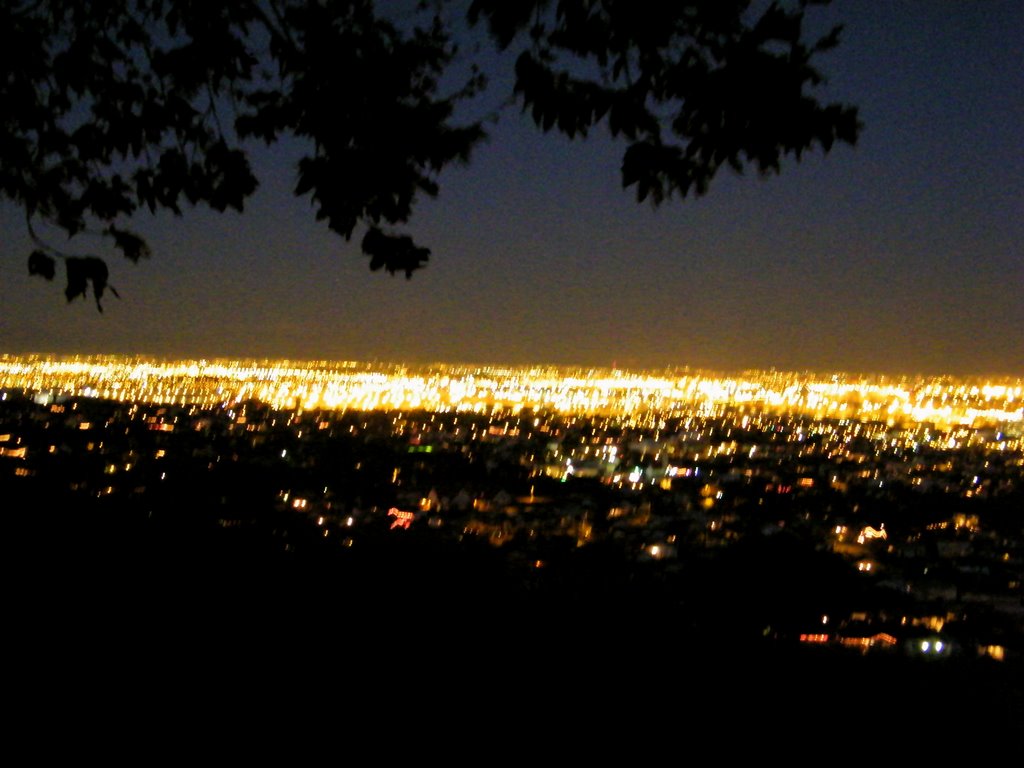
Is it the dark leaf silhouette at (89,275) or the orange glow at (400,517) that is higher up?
the dark leaf silhouette at (89,275)

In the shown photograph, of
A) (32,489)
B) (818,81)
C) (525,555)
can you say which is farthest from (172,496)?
(818,81)

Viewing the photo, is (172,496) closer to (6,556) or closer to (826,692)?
(6,556)

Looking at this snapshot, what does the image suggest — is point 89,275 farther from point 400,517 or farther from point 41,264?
point 400,517

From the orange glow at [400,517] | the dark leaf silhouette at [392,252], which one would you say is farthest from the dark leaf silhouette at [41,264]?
the orange glow at [400,517]

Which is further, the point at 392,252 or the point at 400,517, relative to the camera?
the point at 400,517

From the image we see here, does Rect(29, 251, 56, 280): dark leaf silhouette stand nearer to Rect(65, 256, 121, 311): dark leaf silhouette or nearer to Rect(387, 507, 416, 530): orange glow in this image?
Rect(65, 256, 121, 311): dark leaf silhouette

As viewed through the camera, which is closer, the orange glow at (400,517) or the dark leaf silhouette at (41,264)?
the dark leaf silhouette at (41,264)

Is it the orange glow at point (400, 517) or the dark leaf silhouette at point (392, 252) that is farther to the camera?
the orange glow at point (400, 517)

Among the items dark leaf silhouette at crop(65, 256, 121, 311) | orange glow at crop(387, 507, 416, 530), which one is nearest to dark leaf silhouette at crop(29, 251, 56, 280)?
dark leaf silhouette at crop(65, 256, 121, 311)

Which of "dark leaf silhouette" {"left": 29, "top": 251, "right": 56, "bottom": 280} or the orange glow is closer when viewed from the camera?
"dark leaf silhouette" {"left": 29, "top": 251, "right": 56, "bottom": 280}

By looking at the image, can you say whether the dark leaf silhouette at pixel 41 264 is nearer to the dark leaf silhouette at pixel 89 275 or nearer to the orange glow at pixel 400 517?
the dark leaf silhouette at pixel 89 275

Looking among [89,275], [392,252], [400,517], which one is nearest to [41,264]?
[89,275]

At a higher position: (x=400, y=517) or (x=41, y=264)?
(x=41, y=264)

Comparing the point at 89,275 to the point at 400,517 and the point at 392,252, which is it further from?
the point at 400,517
